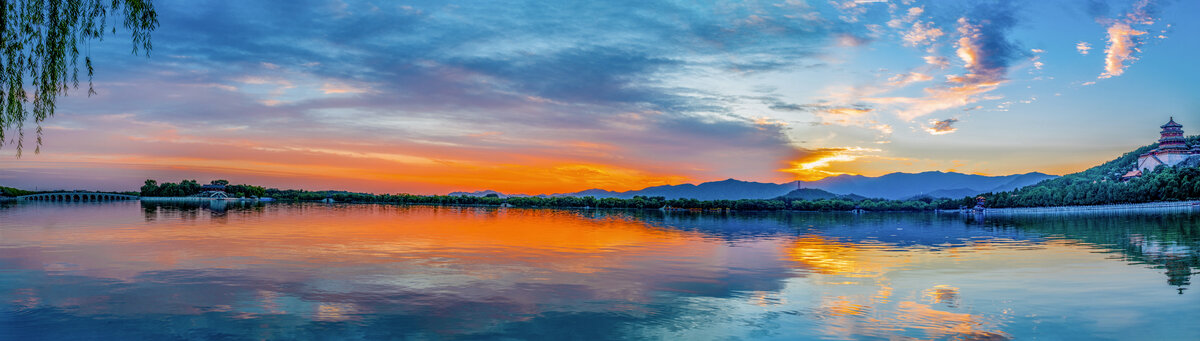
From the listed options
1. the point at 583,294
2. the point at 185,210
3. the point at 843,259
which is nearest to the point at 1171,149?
the point at 843,259

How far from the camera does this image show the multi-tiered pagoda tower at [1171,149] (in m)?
164

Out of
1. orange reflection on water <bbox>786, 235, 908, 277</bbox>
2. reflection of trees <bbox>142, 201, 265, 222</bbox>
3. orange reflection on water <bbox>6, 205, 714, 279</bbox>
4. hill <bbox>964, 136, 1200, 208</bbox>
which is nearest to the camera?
orange reflection on water <bbox>786, 235, 908, 277</bbox>

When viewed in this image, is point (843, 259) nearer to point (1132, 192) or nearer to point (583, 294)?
point (583, 294)

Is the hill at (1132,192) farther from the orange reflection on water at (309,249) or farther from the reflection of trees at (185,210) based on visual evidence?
the reflection of trees at (185,210)

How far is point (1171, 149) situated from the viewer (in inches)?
6516

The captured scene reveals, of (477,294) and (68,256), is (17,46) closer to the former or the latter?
(477,294)

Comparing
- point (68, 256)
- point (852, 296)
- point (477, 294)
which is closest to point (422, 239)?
point (68, 256)

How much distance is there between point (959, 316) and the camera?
15.6 meters

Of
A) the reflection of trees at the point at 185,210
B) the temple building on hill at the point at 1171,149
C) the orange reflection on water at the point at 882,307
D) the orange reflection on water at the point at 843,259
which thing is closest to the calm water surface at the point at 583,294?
the orange reflection on water at the point at 882,307

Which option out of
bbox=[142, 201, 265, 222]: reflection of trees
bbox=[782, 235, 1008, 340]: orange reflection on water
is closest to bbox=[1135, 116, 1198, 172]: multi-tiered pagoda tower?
bbox=[782, 235, 1008, 340]: orange reflection on water

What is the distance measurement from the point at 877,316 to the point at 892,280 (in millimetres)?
8067

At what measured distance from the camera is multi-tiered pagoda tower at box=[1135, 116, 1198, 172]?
538 feet

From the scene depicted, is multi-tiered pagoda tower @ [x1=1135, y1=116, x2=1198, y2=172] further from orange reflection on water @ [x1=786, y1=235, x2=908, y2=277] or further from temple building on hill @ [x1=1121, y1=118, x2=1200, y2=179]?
orange reflection on water @ [x1=786, y1=235, x2=908, y2=277]

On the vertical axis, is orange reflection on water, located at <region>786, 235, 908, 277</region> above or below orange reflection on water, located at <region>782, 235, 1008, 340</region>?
below
